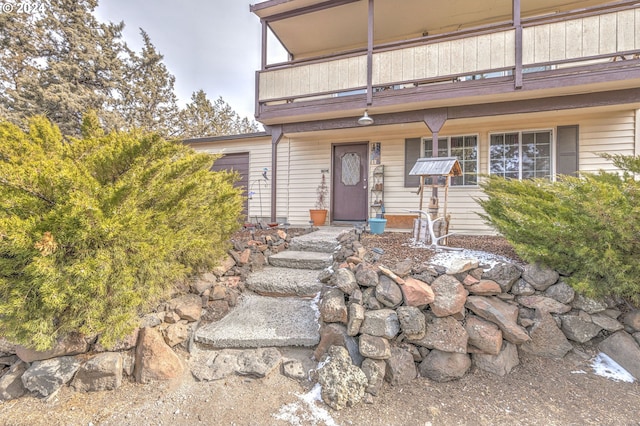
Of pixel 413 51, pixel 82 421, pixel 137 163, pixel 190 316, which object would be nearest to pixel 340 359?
pixel 190 316

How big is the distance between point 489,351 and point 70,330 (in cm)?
300

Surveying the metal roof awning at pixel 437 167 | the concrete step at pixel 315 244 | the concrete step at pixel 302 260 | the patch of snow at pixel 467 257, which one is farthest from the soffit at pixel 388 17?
the patch of snow at pixel 467 257

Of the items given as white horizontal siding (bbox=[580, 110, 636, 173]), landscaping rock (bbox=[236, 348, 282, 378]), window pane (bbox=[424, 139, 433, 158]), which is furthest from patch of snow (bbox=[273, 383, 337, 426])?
white horizontal siding (bbox=[580, 110, 636, 173])

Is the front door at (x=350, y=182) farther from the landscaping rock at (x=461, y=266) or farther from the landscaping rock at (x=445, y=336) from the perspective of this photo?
the landscaping rock at (x=445, y=336)

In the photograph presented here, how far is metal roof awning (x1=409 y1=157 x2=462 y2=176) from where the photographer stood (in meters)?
3.70

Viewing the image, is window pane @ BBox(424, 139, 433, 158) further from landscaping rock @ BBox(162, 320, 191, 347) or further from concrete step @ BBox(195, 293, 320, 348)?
landscaping rock @ BBox(162, 320, 191, 347)

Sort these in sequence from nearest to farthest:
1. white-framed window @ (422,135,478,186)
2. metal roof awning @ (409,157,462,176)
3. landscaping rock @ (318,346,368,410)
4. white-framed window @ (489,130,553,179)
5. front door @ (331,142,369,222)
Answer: landscaping rock @ (318,346,368,410), metal roof awning @ (409,157,462,176), white-framed window @ (489,130,553,179), white-framed window @ (422,135,478,186), front door @ (331,142,369,222)

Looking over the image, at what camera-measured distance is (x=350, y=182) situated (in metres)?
6.62

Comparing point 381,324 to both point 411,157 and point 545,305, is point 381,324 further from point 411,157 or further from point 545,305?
point 411,157

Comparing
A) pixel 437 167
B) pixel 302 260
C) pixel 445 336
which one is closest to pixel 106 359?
pixel 302 260

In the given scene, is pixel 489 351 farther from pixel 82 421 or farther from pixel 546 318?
pixel 82 421

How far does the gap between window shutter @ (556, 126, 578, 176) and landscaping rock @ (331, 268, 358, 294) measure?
16.7ft

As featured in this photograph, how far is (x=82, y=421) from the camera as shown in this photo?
1702mm

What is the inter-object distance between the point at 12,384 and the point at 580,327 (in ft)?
13.7
